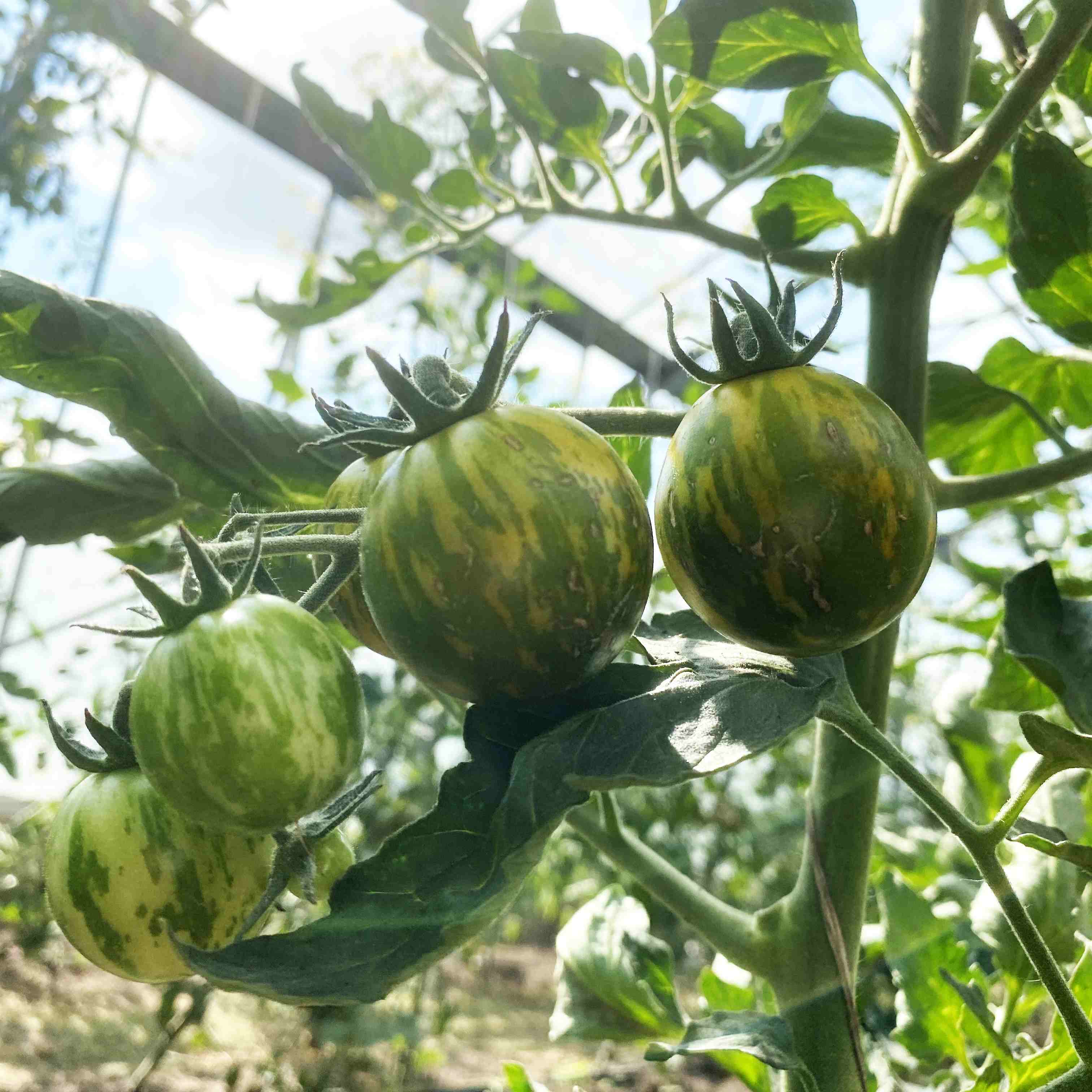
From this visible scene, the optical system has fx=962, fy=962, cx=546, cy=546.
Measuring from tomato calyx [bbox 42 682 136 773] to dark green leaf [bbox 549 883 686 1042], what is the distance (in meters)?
0.43

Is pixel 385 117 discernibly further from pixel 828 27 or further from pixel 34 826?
pixel 34 826

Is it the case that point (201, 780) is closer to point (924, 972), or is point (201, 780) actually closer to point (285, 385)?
point (924, 972)

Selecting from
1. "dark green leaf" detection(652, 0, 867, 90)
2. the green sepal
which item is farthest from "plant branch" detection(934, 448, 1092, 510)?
the green sepal

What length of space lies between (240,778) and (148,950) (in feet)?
0.43

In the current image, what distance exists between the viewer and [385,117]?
0.80m

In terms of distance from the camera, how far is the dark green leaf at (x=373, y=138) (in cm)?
79

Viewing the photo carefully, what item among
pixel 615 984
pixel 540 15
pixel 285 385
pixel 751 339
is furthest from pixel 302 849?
pixel 285 385

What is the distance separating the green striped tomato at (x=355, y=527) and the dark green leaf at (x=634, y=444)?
210 mm

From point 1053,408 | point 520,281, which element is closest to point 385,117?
point 1053,408

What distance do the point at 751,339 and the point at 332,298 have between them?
2.02ft

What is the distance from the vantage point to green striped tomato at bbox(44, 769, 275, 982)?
0.40m

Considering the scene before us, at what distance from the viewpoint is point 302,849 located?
1.28 ft

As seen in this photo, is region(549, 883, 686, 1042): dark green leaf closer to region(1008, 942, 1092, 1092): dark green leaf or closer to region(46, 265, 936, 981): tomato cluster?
region(1008, 942, 1092, 1092): dark green leaf

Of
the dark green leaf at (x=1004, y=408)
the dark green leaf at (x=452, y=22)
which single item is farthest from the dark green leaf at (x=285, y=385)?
the dark green leaf at (x=1004, y=408)
